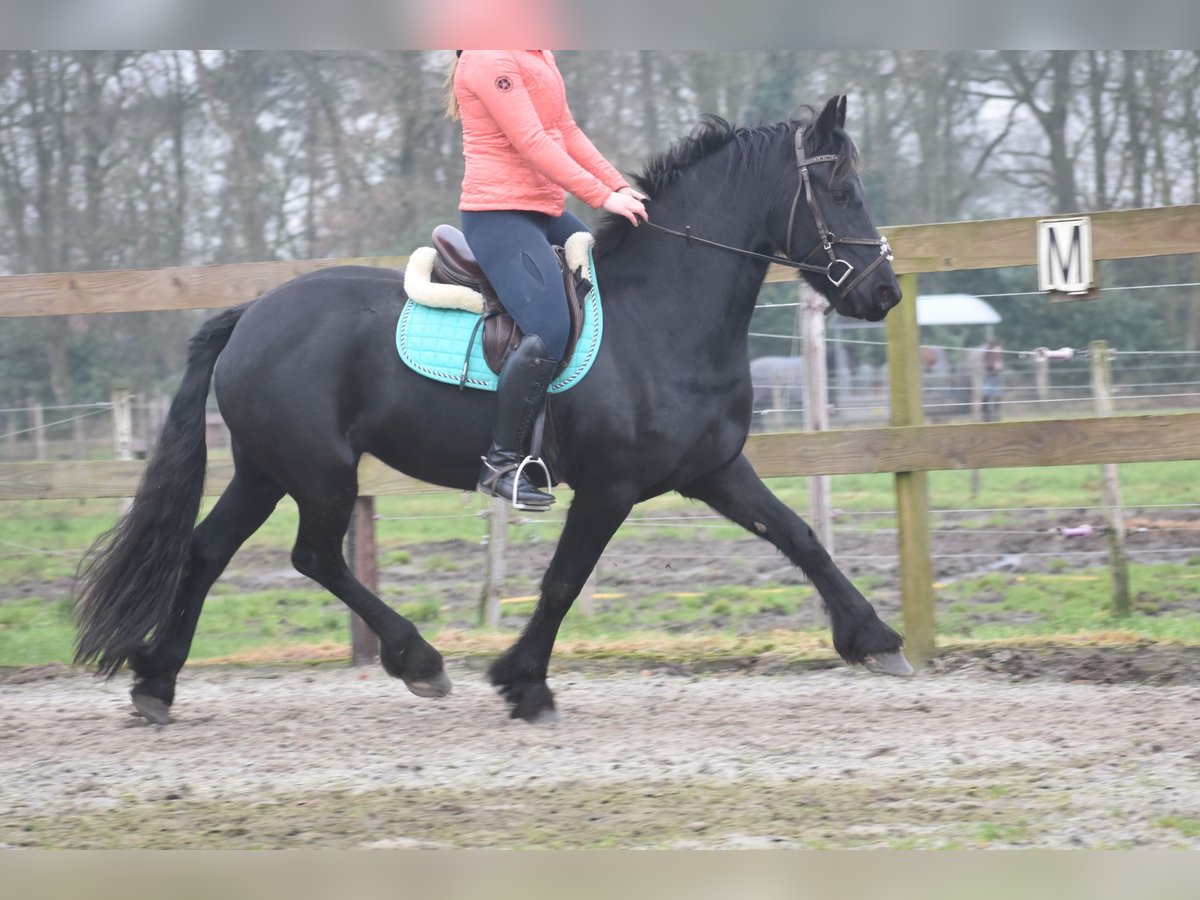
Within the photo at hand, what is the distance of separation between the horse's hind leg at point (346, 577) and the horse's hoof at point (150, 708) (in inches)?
30.3

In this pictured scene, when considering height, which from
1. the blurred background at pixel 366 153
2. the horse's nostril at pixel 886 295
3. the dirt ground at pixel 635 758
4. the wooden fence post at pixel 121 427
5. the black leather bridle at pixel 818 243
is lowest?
the dirt ground at pixel 635 758

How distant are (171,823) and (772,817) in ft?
5.48

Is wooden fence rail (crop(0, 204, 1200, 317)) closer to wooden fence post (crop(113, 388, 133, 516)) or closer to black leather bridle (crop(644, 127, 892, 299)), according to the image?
black leather bridle (crop(644, 127, 892, 299))

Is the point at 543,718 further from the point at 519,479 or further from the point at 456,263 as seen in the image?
the point at 456,263

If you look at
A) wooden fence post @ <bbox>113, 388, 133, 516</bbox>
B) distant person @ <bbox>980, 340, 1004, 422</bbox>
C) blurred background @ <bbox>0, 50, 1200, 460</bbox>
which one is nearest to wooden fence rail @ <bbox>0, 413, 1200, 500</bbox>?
wooden fence post @ <bbox>113, 388, 133, 516</bbox>

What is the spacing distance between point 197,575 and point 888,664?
8.99ft

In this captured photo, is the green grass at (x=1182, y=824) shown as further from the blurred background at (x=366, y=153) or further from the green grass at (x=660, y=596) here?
the blurred background at (x=366, y=153)

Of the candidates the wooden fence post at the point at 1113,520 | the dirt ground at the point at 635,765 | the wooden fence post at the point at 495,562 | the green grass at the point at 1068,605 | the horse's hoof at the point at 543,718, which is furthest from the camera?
the wooden fence post at the point at 495,562

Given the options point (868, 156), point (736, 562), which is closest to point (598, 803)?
point (736, 562)

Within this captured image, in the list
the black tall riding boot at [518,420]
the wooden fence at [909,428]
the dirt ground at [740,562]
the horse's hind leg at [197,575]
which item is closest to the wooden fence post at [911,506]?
the wooden fence at [909,428]

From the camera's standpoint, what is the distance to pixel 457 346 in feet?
14.7

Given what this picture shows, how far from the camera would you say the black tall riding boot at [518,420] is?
167 inches

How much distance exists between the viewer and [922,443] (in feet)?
17.8

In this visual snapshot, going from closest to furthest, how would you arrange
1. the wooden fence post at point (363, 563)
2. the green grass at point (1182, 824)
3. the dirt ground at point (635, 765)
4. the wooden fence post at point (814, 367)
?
the green grass at point (1182, 824) < the dirt ground at point (635, 765) < the wooden fence post at point (363, 563) < the wooden fence post at point (814, 367)
